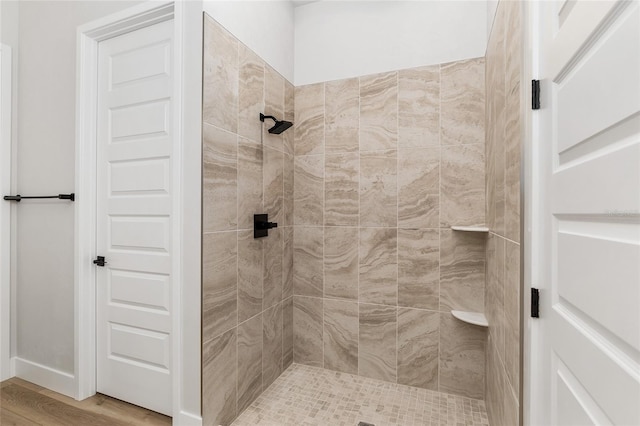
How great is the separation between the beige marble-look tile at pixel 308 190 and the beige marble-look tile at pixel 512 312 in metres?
1.30

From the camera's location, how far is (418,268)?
6.82 feet

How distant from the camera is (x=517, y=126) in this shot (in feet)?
3.68

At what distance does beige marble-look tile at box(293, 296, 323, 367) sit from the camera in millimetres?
2334

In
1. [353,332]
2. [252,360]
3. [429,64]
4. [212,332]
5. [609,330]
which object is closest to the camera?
[609,330]

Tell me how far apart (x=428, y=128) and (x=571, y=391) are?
5.23 feet

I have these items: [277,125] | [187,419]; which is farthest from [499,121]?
[187,419]

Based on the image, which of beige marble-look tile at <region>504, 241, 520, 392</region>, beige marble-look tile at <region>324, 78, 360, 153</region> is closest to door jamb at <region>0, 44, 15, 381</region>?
beige marble-look tile at <region>324, 78, 360, 153</region>

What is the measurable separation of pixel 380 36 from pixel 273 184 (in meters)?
1.22

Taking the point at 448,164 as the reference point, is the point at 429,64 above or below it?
above

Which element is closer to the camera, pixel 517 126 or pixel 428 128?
pixel 517 126

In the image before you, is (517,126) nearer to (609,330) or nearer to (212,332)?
(609,330)

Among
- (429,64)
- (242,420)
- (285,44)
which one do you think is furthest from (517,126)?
(242,420)

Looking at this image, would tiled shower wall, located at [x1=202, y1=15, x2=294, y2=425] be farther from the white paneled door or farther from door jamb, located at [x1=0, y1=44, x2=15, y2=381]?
door jamb, located at [x1=0, y1=44, x2=15, y2=381]

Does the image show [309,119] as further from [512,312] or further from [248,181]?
[512,312]
